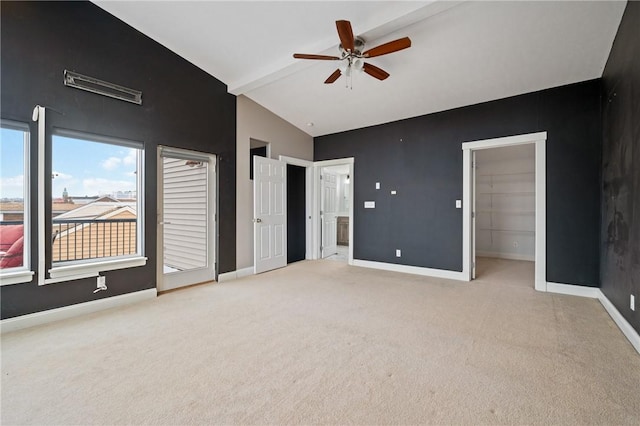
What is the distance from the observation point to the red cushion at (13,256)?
2668 millimetres

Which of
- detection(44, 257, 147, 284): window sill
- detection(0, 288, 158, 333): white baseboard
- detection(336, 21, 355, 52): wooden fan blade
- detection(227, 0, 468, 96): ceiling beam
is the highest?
detection(227, 0, 468, 96): ceiling beam

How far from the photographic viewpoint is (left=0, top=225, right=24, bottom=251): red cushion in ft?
8.73

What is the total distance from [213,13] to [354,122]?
2989 mm

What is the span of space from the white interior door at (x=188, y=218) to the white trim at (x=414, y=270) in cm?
279

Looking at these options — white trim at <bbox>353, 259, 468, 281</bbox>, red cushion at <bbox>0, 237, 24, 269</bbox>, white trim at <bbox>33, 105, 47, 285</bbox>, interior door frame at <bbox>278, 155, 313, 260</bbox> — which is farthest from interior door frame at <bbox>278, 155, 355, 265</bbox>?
red cushion at <bbox>0, 237, 24, 269</bbox>

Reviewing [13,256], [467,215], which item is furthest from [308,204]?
[13,256]

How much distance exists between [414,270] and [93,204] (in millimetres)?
4694

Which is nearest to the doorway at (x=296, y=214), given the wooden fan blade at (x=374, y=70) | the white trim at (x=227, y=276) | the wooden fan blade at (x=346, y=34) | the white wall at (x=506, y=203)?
the white trim at (x=227, y=276)

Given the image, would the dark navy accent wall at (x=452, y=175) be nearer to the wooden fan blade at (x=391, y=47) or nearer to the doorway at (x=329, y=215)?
the doorway at (x=329, y=215)

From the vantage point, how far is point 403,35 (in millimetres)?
3074

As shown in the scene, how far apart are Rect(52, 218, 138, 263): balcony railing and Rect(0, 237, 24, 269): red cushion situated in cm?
→ 24

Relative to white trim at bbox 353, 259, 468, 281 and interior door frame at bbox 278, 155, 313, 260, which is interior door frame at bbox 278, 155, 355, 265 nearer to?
interior door frame at bbox 278, 155, 313, 260

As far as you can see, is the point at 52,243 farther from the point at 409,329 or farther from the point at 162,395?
the point at 409,329

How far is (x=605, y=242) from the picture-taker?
3.29 m
